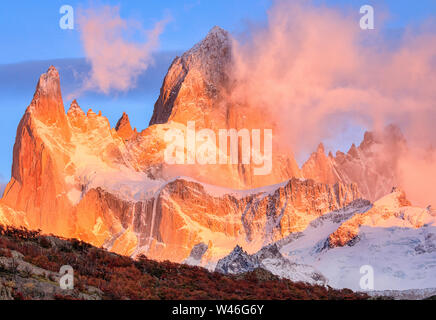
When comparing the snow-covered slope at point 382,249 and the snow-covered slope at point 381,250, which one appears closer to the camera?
the snow-covered slope at point 381,250

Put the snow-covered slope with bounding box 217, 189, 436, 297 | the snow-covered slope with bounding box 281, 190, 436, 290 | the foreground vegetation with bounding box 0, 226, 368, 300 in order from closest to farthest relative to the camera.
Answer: the foreground vegetation with bounding box 0, 226, 368, 300 → the snow-covered slope with bounding box 217, 189, 436, 297 → the snow-covered slope with bounding box 281, 190, 436, 290

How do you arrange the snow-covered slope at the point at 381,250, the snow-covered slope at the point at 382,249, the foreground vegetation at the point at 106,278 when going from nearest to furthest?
the foreground vegetation at the point at 106,278, the snow-covered slope at the point at 381,250, the snow-covered slope at the point at 382,249

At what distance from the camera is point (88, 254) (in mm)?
51250

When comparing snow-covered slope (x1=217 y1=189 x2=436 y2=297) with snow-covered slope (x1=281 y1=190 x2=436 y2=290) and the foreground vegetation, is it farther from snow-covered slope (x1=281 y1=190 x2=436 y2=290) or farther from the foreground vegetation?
the foreground vegetation

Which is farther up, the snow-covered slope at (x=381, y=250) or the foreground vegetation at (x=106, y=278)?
the snow-covered slope at (x=381, y=250)

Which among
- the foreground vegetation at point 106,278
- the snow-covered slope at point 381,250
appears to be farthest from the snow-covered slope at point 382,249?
the foreground vegetation at point 106,278

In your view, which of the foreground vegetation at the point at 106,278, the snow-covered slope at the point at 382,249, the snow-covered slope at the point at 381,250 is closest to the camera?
the foreground vegetation at the point at 106,278

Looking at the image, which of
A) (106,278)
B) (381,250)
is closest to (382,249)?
(381,250)

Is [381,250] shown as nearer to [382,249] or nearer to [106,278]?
[382,249]

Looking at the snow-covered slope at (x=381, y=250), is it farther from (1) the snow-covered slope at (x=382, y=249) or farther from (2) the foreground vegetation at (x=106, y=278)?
(2) the foreground vegetation at (x=106, y=278)

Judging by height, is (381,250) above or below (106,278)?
above

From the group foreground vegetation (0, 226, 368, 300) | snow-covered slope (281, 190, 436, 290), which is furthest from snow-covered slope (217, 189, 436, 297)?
foreground vegetation (0, 226, 368, 300)
